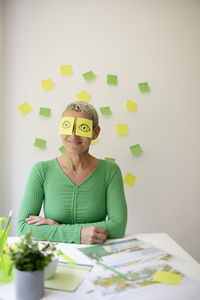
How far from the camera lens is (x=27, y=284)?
72 cm

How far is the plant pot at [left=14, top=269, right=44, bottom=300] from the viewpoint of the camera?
720mm

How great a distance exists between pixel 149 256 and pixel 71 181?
570mm

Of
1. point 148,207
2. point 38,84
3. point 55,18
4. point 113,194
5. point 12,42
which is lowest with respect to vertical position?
point 148,207

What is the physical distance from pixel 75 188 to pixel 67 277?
1.93 feet

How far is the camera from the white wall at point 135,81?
201 cm

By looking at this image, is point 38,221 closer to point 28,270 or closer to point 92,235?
point 92,235

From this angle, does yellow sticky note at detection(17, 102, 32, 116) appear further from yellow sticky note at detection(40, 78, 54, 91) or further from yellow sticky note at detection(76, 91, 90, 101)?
yellow sticky note at detection(76, 91, 90, 101)

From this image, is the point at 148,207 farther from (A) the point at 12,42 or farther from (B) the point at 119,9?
(A) the point at 12,42

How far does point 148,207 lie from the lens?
2.04 metres

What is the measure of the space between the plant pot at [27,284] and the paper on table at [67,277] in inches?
3.3

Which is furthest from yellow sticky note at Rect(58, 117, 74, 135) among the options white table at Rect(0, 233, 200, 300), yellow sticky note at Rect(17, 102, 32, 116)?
yellow sticky note at Rect(17, 102, 32, 116)

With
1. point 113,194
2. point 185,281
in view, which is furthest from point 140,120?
point 185,281

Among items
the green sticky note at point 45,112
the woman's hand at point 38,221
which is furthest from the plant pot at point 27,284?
the green sticky note at point 45,112

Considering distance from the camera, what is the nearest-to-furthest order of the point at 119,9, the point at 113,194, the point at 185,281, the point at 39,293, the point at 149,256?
the point at 39,293
the point at 185,281
the point at 149,256
the point at 113,194
the point at 119,9
